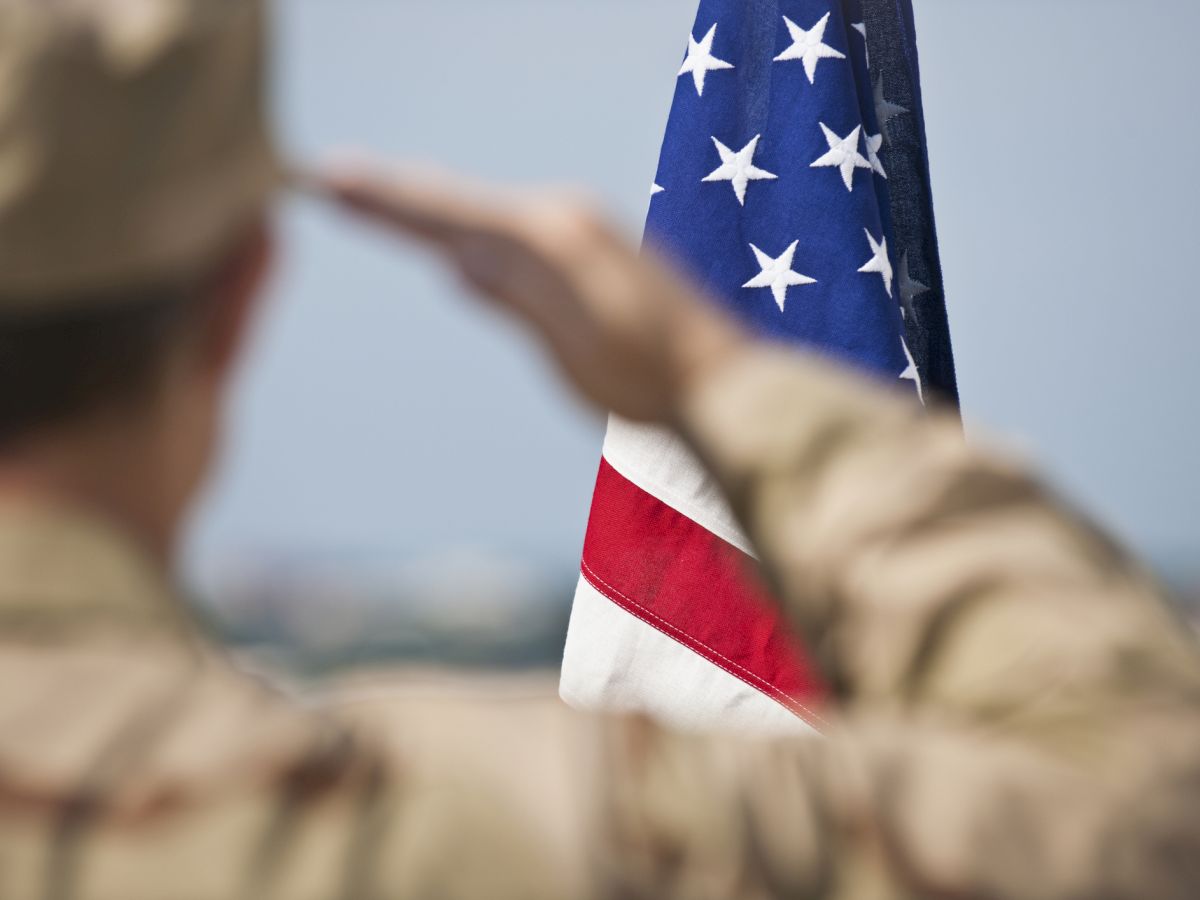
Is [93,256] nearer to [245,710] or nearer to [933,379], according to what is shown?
[245,710]

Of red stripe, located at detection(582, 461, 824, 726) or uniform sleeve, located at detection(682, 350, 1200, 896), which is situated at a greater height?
red stripe, located at detection(582, 461, 824, 726)

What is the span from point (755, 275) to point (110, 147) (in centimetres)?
236

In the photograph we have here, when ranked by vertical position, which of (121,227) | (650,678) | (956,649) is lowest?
(956,649)

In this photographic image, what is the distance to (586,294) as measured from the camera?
3.70ft

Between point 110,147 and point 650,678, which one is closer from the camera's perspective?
point 110,147

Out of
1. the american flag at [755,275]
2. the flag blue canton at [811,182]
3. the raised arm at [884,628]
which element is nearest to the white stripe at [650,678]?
the american flag at [755,275]

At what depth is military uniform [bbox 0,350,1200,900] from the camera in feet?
3.10

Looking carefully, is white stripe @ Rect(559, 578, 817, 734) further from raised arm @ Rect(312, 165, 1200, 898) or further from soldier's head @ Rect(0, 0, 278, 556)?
soldier's head @ Rect(0, 0, 278, 556)

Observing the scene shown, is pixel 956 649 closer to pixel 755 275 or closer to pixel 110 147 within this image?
pixel 110 147

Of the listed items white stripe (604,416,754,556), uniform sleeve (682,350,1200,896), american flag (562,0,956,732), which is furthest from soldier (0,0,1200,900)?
white stripe (604,416,754,556)

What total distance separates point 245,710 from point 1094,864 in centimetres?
58

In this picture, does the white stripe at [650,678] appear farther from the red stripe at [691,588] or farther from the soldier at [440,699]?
the soldier at [440,699]

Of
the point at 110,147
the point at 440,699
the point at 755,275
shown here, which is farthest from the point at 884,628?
the point at 755,275

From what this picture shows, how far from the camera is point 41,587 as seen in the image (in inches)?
39.9
